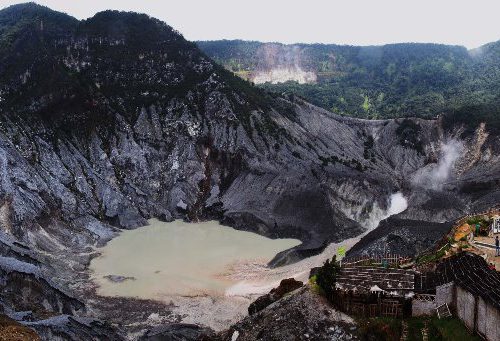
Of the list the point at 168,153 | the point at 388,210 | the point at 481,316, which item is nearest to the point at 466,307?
the point at 481,316

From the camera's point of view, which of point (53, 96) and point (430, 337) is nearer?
point (430, 337)

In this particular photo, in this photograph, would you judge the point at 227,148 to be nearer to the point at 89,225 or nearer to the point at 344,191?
the point at 344,191

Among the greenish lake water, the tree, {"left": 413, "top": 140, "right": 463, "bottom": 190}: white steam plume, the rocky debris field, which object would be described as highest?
the tree

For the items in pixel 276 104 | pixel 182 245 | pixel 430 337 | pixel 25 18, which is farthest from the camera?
pixel 25 18

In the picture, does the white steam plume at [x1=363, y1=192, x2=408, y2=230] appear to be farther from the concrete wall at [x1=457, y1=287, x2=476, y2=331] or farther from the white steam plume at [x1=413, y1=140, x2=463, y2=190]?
the concrete wall at [x1=457, y1=287, x2=476, y2=331]

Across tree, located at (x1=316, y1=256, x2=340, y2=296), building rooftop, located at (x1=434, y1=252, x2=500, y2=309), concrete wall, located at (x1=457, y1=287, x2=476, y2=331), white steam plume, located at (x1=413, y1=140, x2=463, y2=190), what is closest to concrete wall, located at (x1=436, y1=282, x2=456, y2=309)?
building rooftop, located at (x1=434, y1=252, x2=500, y2=309)

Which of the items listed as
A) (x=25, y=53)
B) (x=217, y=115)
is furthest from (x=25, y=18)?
(x=217, y=115)
